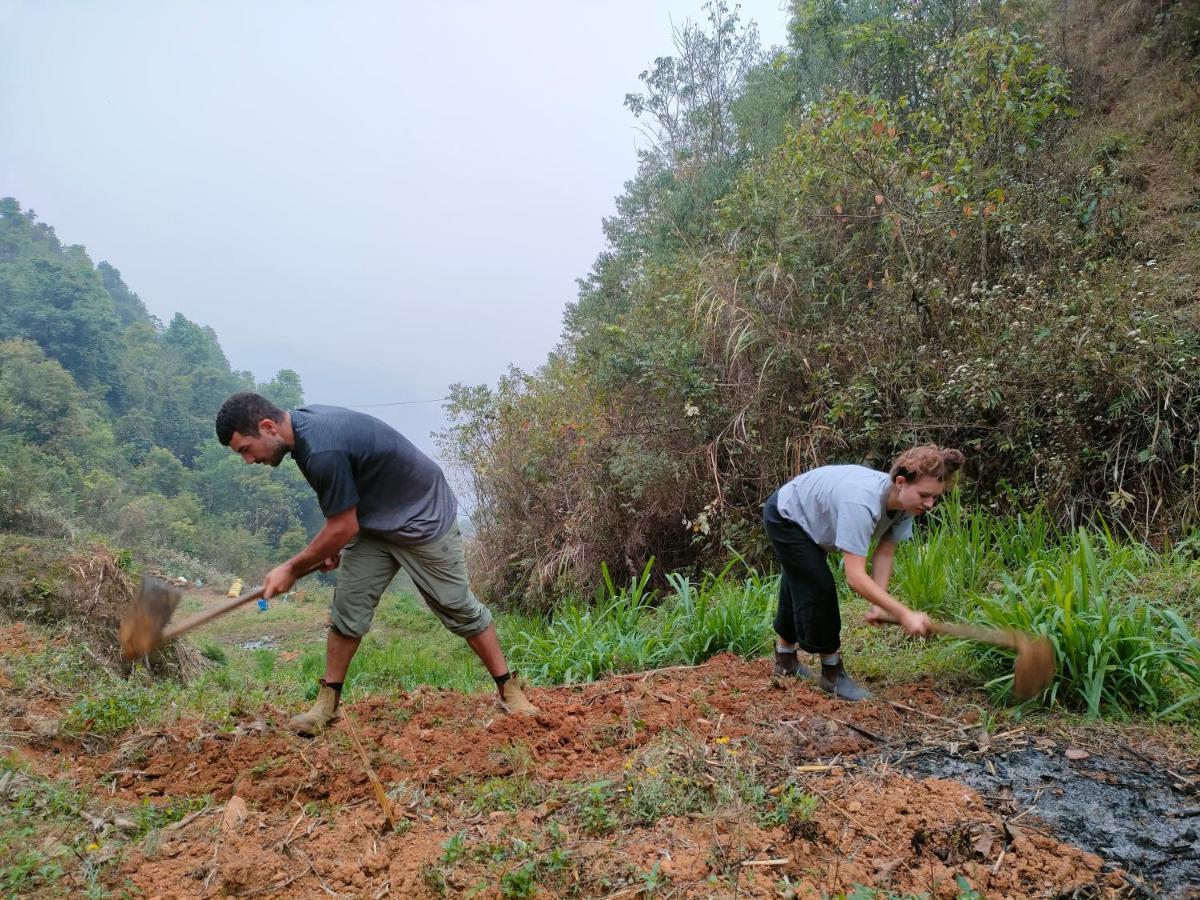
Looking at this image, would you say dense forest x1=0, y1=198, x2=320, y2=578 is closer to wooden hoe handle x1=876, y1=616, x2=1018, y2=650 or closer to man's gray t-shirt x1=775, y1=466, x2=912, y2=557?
man's gray t-shirt x1=775, y1=466, x2=912, y2=557

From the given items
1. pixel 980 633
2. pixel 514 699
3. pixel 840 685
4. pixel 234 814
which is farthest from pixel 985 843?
pixel 234 814

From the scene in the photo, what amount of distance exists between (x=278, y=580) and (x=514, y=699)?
119cm

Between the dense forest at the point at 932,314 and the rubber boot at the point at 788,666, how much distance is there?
7.85ft

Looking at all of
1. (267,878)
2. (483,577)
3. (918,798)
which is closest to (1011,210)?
(918,798)

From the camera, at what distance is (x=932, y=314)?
579 centimetres

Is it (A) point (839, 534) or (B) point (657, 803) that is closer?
(B) point (657, 803)

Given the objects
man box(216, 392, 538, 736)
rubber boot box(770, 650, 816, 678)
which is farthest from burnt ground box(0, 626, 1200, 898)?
man box(216, 392, 538, 736)

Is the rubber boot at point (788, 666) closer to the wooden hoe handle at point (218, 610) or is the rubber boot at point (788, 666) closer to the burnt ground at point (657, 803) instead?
the burnt ground at point (657, 803)

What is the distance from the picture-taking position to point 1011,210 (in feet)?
19.4

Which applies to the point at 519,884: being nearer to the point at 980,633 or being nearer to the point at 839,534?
the point at 839,534

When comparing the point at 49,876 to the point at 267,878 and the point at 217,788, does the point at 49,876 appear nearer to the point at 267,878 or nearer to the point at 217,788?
the point at 267,878

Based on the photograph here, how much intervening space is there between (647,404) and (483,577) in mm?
4174

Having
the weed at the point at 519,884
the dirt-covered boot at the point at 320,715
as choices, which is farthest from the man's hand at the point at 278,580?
the weed at the point at 519,884

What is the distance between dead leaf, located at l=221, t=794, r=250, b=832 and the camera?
240cm
